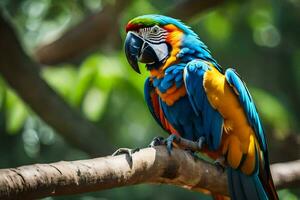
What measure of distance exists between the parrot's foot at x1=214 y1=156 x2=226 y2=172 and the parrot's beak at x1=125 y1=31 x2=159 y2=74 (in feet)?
1.67

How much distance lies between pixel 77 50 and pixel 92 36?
124mm

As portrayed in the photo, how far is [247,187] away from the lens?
2.47 metres

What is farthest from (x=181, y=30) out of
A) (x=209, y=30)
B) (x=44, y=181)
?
(x=209, y=30)

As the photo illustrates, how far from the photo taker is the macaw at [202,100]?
2.51 meters

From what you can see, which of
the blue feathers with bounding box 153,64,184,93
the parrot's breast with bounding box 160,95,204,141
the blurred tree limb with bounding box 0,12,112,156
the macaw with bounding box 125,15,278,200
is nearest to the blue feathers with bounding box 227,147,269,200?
the macaw with bounding box 125,15,278,200

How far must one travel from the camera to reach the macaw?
2.51m

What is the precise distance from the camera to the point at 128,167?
6.28 feet

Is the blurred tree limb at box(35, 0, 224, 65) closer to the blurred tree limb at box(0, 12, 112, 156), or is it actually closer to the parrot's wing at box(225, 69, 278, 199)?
the blurred tree limb at box(0, 12, 112, 156)

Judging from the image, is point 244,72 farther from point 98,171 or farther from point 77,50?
point 98,171

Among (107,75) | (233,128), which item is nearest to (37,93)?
(107,75)

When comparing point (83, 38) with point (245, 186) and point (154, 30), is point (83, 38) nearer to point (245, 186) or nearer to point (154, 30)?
point (154, 30)

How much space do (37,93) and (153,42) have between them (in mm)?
934

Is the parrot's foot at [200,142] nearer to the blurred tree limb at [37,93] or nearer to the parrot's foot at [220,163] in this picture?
the parrot's foot at [220,163]

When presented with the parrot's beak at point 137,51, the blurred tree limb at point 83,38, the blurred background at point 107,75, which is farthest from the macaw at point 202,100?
the blurred tree limb at point 83,38
